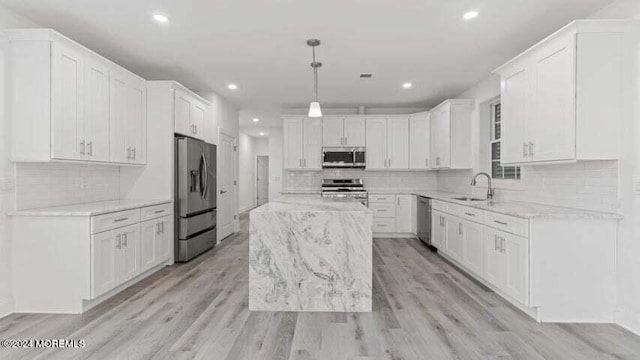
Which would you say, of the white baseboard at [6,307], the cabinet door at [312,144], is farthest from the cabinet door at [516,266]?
the white baseboard at [6,307]

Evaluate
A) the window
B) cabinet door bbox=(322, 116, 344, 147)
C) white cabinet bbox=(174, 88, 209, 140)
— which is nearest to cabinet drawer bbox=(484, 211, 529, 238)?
the window

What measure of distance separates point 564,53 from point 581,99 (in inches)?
16.3

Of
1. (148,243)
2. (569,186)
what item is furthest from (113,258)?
(569,186)

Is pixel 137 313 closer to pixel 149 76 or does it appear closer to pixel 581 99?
pixel 149 76

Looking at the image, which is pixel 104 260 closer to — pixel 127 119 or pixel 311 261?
pixel 127 119

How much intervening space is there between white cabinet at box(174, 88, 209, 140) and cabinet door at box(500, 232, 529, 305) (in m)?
4.12

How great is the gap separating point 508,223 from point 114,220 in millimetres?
3694

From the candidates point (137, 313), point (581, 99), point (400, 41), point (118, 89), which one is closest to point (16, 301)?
point (137, 313)

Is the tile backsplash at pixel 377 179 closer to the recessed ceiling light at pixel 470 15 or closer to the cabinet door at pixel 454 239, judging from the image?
the cabinet door at pixel 454 239

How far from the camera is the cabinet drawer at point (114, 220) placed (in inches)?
120

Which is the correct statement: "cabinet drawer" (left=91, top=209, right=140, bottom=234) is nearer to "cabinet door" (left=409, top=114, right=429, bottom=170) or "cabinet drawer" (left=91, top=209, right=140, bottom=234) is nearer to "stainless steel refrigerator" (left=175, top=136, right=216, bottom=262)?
"stainless steel refrigerator" (left=175, top=136, right=216, bottom=262)

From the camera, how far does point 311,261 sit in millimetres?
3059

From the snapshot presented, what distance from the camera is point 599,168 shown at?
2.95 metres

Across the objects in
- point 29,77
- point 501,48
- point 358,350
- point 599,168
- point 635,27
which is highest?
point 501,48
